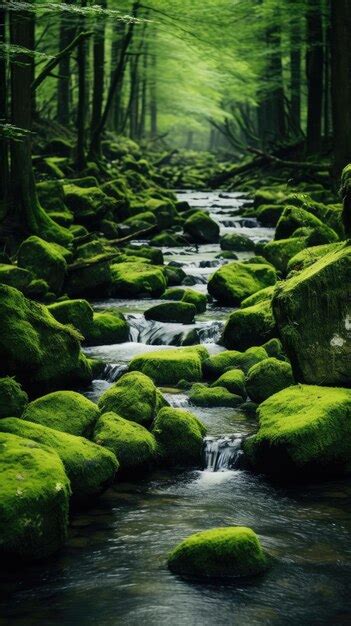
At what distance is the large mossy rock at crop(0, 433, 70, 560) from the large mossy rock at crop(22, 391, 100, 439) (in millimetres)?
1094

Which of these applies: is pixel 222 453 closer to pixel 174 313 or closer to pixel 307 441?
pixel 307 441

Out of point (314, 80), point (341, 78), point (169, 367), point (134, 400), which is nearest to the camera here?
point (134, 400)

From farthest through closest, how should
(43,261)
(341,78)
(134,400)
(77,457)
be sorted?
(341,78)
(43,261)
(134,400)
(77,457)

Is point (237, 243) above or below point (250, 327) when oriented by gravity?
above

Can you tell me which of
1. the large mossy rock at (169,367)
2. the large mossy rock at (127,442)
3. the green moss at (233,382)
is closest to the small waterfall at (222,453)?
the large mossy rock at (127,442)

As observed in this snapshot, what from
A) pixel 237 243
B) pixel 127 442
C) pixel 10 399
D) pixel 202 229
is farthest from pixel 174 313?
pixel 202 229

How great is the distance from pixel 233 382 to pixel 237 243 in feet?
29.9

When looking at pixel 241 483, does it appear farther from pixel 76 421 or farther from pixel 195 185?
pixel 195 185

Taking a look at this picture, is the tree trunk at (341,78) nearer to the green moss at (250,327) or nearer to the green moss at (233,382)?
the green moss at (250,327)

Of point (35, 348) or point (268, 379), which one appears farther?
point (268, 379)

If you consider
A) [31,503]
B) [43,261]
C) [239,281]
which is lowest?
[31,503]

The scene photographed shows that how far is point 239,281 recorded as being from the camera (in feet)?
40.6

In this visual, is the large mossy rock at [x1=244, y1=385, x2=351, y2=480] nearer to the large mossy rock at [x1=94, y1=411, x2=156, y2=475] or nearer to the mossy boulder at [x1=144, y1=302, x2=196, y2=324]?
the large mossy rock at [x1=94, y1=411, x2=156, y2=475]

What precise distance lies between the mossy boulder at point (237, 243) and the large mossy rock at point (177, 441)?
10.5 meters
